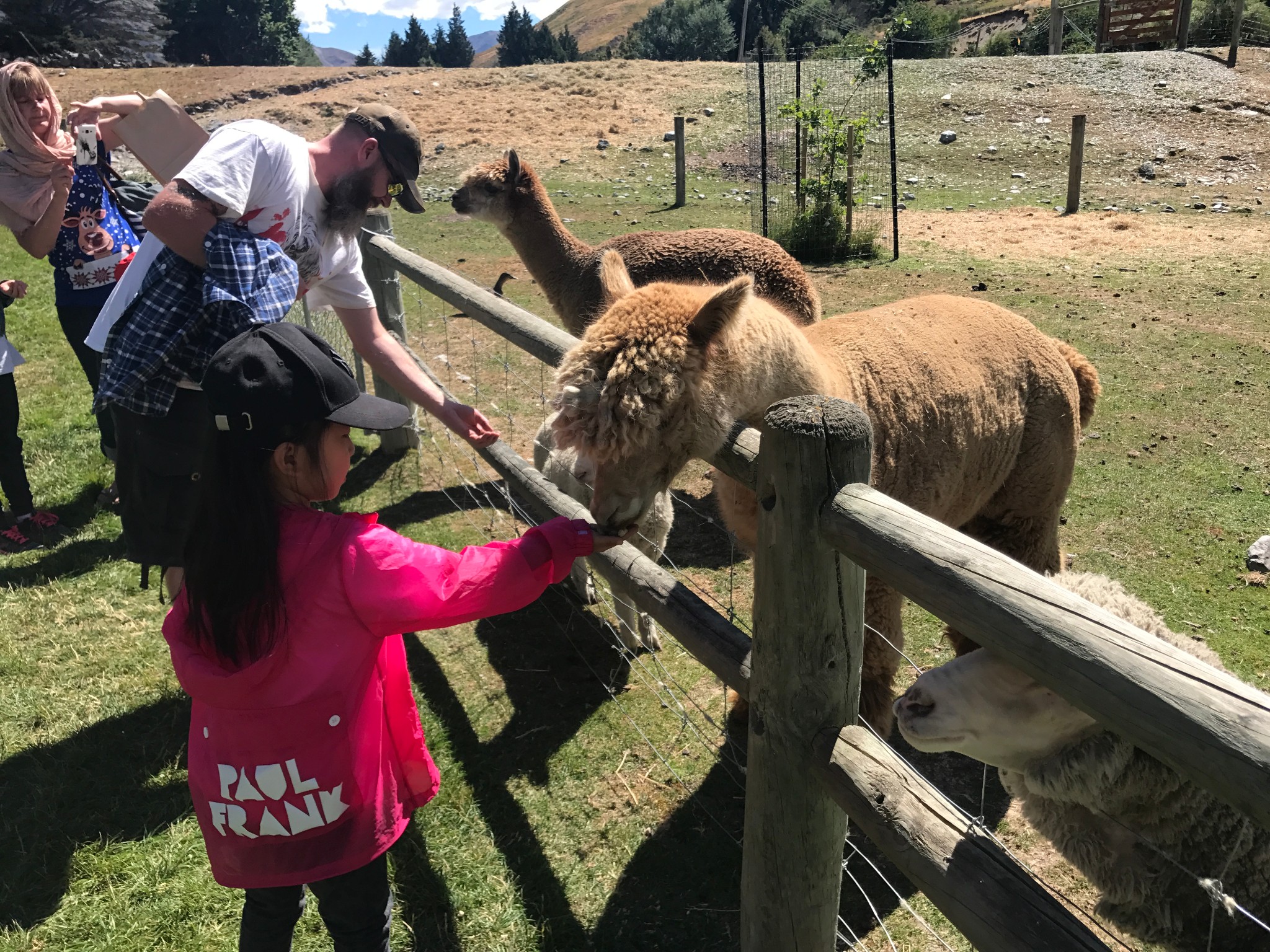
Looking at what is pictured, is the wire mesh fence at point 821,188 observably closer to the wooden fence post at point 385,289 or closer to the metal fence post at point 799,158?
the metal fence post at point 799,158

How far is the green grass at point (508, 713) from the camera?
9.54ft

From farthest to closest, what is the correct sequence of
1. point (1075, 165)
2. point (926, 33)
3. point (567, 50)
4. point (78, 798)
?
point (567, 50) → point (926, 33) → point (1075, 165) → point (78, 798)

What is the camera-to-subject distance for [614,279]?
2.92 metres

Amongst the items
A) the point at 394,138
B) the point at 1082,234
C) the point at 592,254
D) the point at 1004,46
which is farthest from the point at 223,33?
the point at 394,138

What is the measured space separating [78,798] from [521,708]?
188 centimetres

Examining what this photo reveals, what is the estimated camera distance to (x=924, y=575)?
1.45 m

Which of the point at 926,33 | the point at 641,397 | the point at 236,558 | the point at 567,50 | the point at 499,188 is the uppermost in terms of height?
the point at 567,50

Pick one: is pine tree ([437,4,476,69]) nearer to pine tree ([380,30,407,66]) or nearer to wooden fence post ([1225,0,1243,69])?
pine tree ([380,30,407,66])

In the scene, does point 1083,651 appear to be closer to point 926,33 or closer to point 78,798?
point 78,798

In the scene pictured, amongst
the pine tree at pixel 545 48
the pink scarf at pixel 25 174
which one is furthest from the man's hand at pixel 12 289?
the pine tree at pixel 545 48

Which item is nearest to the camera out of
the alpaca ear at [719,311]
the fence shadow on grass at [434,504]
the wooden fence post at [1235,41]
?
the alpaca ear at [719,311]

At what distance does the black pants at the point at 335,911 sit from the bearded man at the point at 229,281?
1.17m

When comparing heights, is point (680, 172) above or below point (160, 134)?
below

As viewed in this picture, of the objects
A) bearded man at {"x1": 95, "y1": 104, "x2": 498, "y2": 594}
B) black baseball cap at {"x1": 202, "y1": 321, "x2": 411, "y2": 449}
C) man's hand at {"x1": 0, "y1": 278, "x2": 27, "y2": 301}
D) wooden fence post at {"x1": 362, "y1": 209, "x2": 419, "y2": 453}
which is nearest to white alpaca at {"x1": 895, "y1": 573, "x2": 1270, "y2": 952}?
black baseball cap at {"x1": 202, "y1": 321, "x2": 411, "y2": 449}
